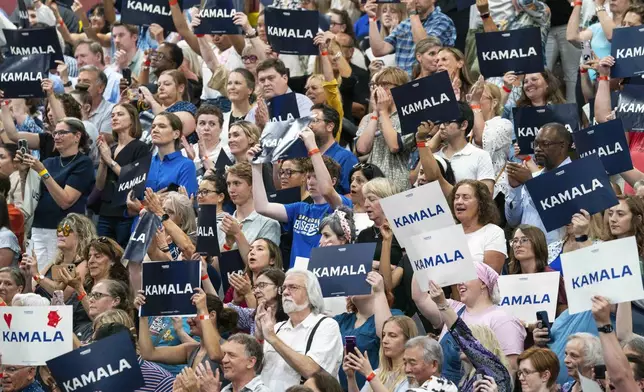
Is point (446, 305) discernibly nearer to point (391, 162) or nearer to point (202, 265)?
point (202, 265)

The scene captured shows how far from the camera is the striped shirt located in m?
9.64

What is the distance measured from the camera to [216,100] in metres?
→ 14.4

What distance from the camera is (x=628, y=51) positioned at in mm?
11164

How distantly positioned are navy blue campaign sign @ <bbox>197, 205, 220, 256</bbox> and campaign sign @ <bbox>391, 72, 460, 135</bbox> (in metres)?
1.48

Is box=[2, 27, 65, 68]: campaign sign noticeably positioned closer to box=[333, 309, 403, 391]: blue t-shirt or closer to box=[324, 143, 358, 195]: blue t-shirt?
box=[324, 143, 358, 195]: blue t-shirt

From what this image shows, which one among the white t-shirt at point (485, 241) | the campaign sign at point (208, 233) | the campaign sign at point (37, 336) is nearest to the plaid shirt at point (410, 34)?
the campaign sign at point (208, 233)

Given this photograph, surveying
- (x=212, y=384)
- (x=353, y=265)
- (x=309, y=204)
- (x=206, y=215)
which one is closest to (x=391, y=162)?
(x=309, y=204)

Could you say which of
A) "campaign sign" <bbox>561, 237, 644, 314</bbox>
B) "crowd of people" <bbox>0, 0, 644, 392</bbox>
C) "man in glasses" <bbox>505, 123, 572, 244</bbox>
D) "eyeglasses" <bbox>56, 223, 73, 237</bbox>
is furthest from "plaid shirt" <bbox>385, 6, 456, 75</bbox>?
"campaign sign" <bbox>561, 237, 644, 314</bbox>

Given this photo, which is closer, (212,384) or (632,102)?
(212,384)

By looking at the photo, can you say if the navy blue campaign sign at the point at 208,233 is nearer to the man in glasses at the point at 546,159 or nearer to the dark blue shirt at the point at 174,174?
the dark blue shirt at the point at 174,174

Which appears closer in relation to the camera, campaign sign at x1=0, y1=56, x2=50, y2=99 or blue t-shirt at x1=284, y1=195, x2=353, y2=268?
blue t-shirt at x1=284, y1=195, x2=353, y2=268

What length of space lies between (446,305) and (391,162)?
11.3ft

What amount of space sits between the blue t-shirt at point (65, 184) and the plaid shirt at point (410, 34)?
2929 mm

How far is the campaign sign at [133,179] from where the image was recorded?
1184cm
